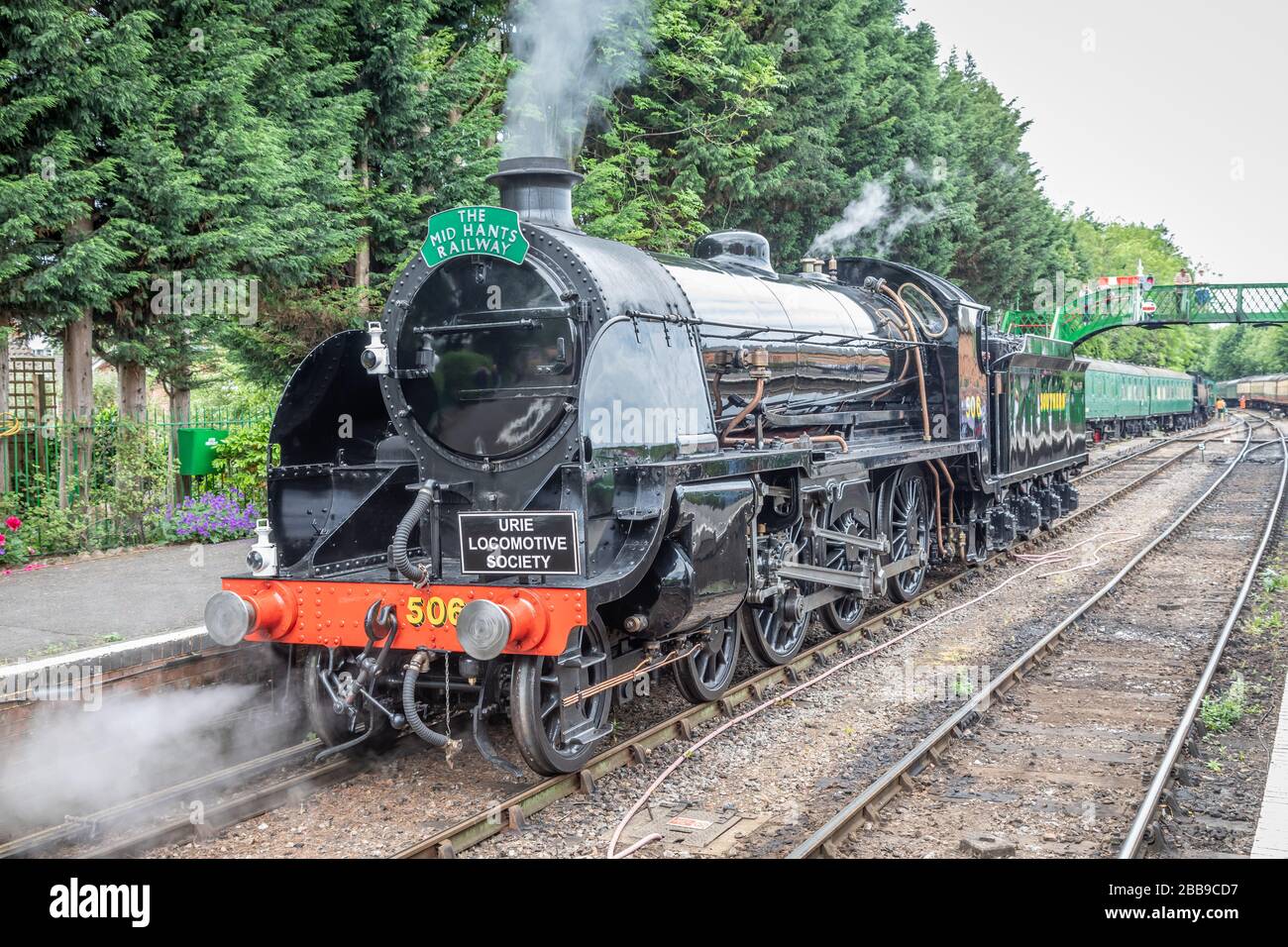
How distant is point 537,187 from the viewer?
21.6 feet

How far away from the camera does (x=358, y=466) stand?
6.55m

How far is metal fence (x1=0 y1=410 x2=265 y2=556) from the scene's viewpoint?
10.4 meters

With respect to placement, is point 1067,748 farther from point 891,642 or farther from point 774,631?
point 891,642

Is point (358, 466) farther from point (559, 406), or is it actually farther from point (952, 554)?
point (952, 554)

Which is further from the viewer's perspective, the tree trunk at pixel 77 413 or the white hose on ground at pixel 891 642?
the tree trunk at pixel 77 413

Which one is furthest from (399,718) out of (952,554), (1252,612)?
(1252,612)

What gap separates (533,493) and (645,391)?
83 centimetres

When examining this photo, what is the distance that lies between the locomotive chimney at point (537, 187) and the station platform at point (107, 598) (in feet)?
11.8

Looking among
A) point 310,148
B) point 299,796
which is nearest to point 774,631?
point 299,796

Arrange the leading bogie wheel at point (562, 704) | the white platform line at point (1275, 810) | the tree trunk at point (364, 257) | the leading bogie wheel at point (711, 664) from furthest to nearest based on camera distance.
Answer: the tree trunk at point (364, 257), the leading bogie wheel at point (711, 664), the leading bogie wheel at point (562, 704), the white platform line at point (1275, 810)

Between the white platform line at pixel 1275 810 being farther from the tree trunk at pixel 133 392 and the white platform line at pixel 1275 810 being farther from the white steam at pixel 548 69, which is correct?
A: the tree trunk at pixel 133 392

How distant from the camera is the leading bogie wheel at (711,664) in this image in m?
6.81

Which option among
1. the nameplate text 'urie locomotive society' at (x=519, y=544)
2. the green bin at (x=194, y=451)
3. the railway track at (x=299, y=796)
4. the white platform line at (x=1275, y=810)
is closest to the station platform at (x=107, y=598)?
the green bin at (x=194, y=451)
